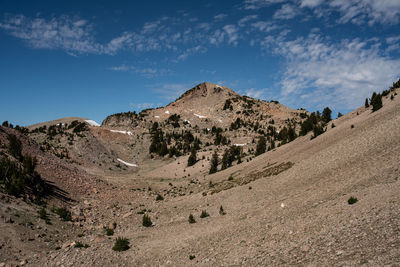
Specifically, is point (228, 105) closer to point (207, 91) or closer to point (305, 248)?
point (207, 91)

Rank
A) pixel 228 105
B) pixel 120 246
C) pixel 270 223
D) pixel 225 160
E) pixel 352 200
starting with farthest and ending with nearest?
pixel 228 105
pixel 225 160
pixel 120 246
pixel 270 223
pixel 352 200

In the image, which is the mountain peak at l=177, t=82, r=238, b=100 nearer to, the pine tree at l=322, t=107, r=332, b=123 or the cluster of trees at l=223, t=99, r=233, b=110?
the cluster of trees at l=223, t=99, r=233, b=110

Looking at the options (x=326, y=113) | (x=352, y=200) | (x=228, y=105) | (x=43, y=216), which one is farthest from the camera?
(x=228, y=105)

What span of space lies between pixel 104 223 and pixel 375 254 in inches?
789

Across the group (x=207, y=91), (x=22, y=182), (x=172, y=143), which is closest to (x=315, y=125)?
(x=22, y=182)

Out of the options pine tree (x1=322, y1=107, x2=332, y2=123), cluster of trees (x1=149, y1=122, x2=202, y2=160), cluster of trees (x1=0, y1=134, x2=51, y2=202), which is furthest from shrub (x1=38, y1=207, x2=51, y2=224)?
pine tree (x1=322, y1=107, x2=332, y2=123)

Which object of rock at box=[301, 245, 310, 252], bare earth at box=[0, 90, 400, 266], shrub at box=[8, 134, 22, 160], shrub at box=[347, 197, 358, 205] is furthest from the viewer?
shrub at box=[8, 134, 22, 160]

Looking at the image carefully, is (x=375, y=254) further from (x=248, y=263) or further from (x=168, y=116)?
(x=168, y=116)

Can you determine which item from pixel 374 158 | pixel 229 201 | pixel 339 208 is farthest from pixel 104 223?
pixel 374 158

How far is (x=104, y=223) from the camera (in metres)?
21.3

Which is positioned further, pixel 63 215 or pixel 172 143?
pixel 172 143

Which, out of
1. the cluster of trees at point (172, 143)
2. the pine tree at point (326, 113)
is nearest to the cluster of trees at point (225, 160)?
the cluster of trees at point (172, 143)

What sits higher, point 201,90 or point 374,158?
point 201,90

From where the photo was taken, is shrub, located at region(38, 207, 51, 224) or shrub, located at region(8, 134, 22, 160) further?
shrub, located at region(8, 134, 22, 160)
